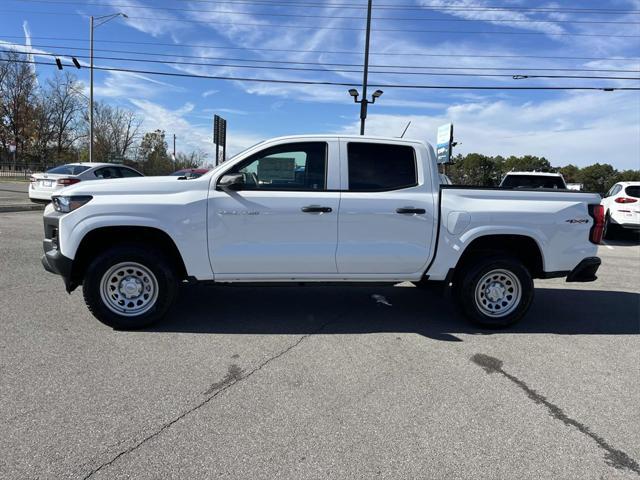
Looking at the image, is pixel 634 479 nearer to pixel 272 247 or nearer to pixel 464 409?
pixel 464 409

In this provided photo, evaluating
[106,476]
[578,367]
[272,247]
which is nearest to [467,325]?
[578,367]

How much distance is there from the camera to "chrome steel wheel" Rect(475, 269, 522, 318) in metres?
5.20

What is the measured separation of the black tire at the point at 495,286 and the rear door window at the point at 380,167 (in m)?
1.20

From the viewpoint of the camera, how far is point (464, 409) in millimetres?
3396

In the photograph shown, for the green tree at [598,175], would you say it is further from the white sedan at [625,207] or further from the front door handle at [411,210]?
the front door handle at [411,210]

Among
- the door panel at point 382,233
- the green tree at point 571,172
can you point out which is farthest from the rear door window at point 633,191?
the green tree at point 571,172

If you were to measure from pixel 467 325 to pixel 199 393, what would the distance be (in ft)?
10.6

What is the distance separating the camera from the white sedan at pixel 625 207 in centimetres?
1319

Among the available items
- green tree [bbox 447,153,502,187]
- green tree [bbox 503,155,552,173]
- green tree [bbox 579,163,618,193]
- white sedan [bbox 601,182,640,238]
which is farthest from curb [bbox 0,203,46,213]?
green tree [bbox 579,163,618,193]

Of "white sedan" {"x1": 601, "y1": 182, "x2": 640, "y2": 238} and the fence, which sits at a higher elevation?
the fence

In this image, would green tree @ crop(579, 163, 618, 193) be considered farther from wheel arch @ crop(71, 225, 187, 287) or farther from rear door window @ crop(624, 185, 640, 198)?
wheel arch @ crop(71, 225, 187, 287)

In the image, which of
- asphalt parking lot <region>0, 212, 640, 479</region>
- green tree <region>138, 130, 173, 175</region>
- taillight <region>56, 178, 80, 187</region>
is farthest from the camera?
green tree <region>138, 130, 173, 175</region>

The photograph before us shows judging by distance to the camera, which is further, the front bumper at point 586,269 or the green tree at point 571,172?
the green tree at point 571,172

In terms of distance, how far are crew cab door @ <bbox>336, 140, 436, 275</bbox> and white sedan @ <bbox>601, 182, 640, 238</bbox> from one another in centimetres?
1109
